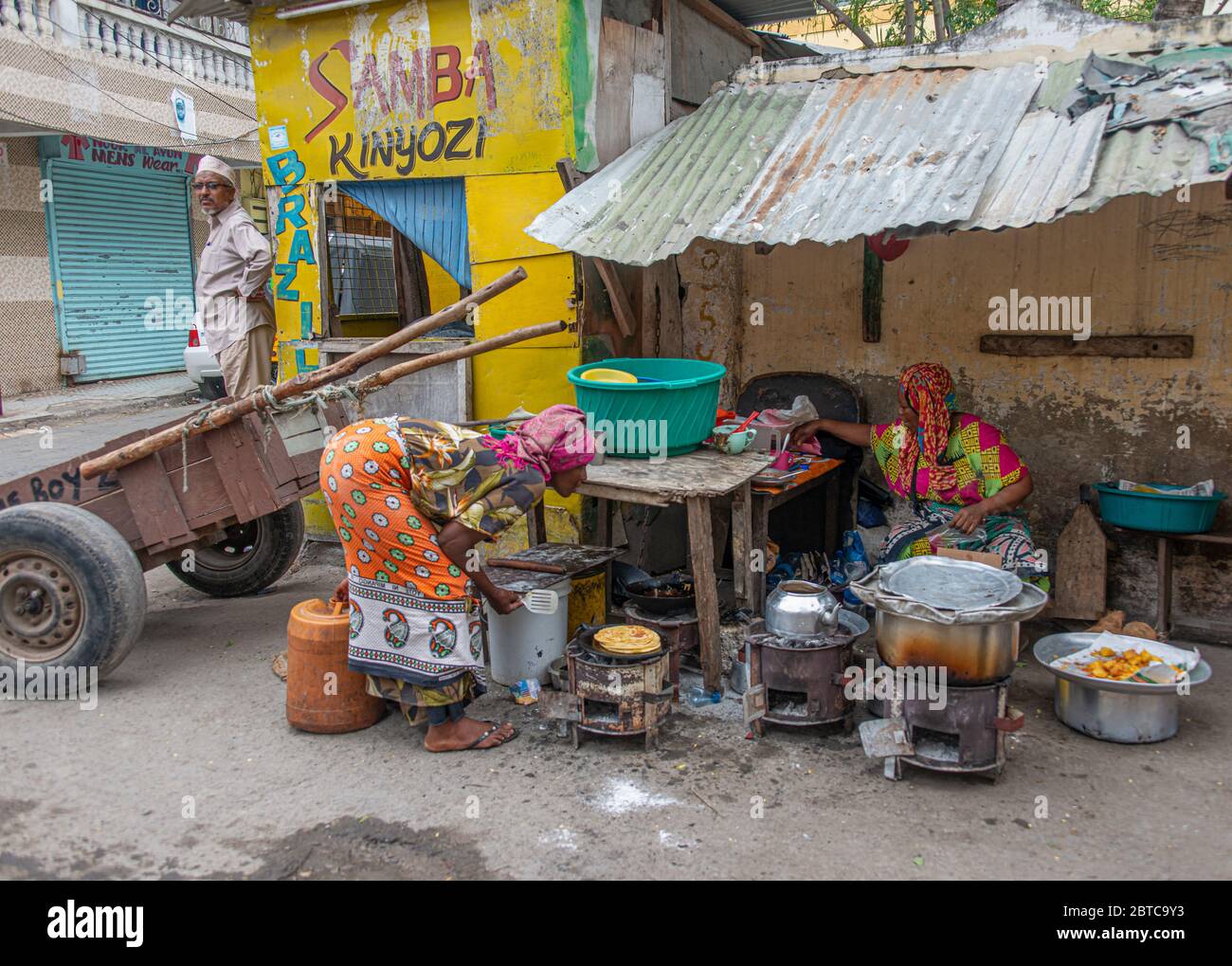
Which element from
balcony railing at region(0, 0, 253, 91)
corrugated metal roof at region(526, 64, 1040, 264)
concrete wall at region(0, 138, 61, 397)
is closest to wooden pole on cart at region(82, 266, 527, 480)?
corrugated metal roof at region(526, 64, 1040, 264)

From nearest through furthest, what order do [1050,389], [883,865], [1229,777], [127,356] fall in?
[883,865] → [1229,777] → [1050,389] → [127,356]

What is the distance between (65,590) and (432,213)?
3181mm

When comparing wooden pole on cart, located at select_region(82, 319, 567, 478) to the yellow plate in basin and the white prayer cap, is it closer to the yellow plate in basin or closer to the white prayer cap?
the yellow plate in basin

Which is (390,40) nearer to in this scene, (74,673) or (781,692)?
(74,673)

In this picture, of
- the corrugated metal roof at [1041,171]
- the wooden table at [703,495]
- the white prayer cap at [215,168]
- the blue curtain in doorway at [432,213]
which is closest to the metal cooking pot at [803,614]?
the wooden table at [703,495]

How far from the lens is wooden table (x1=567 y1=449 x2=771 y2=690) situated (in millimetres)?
4590

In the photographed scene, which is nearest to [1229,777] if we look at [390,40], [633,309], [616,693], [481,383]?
[616,693]

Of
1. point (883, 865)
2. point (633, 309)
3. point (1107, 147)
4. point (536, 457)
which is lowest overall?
point (883, 865)

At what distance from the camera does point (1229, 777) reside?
4016 mm

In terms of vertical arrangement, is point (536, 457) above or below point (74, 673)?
above

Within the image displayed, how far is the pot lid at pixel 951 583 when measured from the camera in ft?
13.1

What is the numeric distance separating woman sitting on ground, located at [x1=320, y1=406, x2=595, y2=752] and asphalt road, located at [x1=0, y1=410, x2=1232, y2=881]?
1.13 feet

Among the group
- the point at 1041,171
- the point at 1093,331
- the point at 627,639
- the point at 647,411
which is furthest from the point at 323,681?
the point at 1093,331

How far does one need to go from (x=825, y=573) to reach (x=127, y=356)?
13.2m
